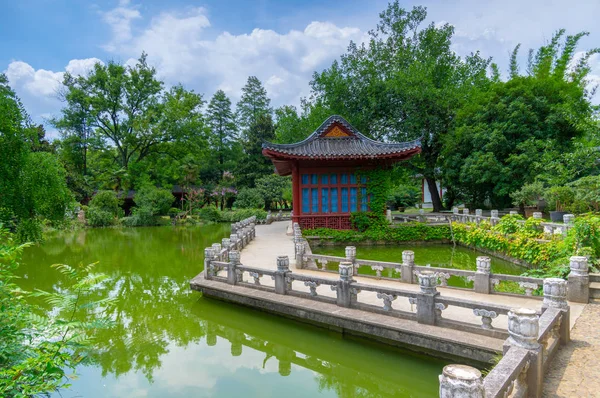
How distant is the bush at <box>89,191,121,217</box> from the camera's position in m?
26.3

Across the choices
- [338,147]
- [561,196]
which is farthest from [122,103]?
[561,196]

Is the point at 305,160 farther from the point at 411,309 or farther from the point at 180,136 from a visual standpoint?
the point at 180,136

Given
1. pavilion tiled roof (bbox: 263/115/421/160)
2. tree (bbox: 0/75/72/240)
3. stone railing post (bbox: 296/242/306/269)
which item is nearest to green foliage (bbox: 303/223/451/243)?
pavilion tiled roof (bbox: 263/115/421/160)

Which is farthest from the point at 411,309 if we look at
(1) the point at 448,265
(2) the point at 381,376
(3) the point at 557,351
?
(1) the point at 448,265

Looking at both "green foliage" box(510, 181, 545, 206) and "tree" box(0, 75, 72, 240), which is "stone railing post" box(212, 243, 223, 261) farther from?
"green foliage" box(510, 181, 545, 206)

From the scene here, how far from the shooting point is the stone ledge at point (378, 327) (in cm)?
480

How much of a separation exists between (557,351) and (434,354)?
57.3 inches

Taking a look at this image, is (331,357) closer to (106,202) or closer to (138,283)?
(138,283)

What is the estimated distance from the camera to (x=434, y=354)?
510 cm

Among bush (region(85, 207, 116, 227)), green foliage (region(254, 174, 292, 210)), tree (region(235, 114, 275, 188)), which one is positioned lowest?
bush (region(85, 207, 116, 227))

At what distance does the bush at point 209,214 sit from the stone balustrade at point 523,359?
1066 inches

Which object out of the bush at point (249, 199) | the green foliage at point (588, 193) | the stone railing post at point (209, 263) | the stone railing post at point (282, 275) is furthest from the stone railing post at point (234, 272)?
the bush at point (249, 199)

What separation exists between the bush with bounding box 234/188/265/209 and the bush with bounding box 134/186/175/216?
6.06 meters

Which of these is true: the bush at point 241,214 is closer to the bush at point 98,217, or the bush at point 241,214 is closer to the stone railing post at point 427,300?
the bush at point 98,217
